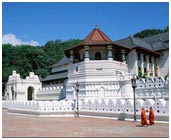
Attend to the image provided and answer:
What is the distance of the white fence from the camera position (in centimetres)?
1392

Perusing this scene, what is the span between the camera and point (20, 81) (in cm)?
3975

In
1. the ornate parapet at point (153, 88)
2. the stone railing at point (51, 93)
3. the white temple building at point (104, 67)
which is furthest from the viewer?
the stone railing at point (51, 93)

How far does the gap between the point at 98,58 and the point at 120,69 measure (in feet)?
8.72

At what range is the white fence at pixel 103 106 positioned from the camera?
13924 millimetres

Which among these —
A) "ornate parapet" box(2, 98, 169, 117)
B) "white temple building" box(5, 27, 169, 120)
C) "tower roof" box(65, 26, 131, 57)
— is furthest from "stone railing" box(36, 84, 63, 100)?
"ornate parapet" box(2, 98, 169, 117)

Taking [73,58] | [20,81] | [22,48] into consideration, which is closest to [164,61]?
[73,58]

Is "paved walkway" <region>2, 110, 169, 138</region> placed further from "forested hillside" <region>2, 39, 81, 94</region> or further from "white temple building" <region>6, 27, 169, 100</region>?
"forested hillside" <region>2, 39, 81, 94</region>

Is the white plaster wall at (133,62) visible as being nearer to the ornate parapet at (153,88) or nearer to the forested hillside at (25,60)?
the ornate parapet at (153,88)

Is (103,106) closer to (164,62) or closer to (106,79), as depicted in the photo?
(106,79)

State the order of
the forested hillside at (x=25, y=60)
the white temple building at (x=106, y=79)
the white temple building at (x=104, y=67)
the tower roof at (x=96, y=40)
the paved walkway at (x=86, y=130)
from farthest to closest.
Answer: the forested hillside at (x=25, y=60)
the tower roof at (x=96, y=40)
the white temple building at (x=104, y=67)
the white temple building at (x=106, y=79)
the paved walkway at (x=86, y=130)

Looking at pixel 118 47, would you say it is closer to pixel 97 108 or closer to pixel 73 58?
pixel 73 58

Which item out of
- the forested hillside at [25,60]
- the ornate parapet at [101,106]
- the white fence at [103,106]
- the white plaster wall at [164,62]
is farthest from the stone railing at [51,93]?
the white plaster wall at [164,62]

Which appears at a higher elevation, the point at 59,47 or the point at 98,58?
the point at 59,47

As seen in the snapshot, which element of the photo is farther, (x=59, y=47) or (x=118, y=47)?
(x=59, y=47)
